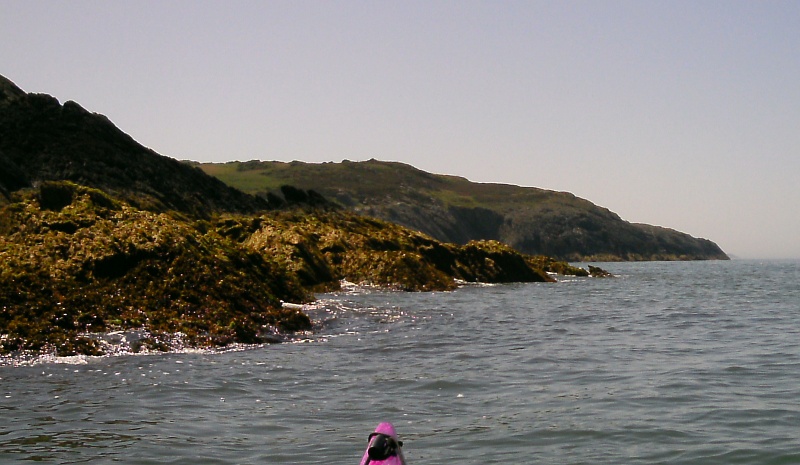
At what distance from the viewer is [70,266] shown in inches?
596

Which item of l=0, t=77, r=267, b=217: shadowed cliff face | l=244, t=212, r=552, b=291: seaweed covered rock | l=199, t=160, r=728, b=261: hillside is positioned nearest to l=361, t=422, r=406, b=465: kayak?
l=244, t=212, r=552, b=291: seaweed covered rock

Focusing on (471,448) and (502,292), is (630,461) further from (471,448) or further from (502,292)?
(502,292)

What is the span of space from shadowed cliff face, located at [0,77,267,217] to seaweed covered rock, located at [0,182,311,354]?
61.1 ft

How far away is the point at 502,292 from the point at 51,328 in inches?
1001

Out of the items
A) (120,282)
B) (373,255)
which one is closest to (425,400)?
(120,282)

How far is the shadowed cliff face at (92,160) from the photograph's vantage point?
41156 millimetres

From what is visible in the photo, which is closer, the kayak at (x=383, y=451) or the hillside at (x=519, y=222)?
the kayak at (x=383, y=451)

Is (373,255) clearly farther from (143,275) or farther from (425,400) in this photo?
(425,400)

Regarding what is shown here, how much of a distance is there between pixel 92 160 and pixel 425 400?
1522 inches

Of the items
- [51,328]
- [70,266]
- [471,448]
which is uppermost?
[70,266]

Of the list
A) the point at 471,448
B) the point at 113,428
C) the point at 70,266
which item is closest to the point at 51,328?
the point at 70,266

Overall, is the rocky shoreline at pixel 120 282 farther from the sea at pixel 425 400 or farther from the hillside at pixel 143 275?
the sea at pixel 425 400

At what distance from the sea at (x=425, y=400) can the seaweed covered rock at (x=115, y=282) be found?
916mm

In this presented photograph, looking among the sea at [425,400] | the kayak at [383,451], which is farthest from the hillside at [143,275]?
the kayak at [383,451]
